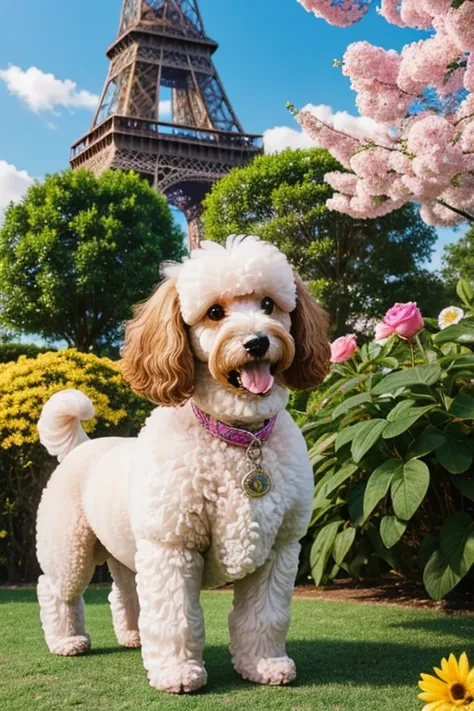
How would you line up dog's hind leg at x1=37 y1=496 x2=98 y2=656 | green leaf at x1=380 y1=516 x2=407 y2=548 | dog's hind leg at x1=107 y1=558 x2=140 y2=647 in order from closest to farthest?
dog's hind leg at x1=37 y1=496 x2=98 y2=656 → dog's hind leg at x1=107 y1=558 x2=140 y2=647 → green leaf at x1=380 y1=516 x2=407 y2=548

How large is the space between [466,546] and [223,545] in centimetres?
154

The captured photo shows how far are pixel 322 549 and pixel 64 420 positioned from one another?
170cm

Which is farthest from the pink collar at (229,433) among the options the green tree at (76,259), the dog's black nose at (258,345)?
the green tree at (76,259)

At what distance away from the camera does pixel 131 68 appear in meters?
36.3

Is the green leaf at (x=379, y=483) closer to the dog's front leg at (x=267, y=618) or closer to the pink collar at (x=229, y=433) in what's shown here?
the dog's front leg at (x=267, y=618)

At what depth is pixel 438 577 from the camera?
3.60m

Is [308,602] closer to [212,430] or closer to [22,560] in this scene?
[212,430]

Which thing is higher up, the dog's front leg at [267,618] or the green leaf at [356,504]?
the green leaf at [356,504]

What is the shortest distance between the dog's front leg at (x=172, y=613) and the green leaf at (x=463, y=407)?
1.77 metres

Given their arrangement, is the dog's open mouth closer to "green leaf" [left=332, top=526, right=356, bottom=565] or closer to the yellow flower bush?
"green leaf" [left=332, top=526, right=356, bottom=565]

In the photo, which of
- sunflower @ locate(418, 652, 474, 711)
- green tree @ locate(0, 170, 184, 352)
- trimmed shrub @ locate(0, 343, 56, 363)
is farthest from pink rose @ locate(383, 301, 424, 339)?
green tree @ locate(0, 170, 184, 352)

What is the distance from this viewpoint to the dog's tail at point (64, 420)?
136 inches

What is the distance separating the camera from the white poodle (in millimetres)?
2406

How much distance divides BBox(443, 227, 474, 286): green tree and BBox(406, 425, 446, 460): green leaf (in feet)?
83.3
